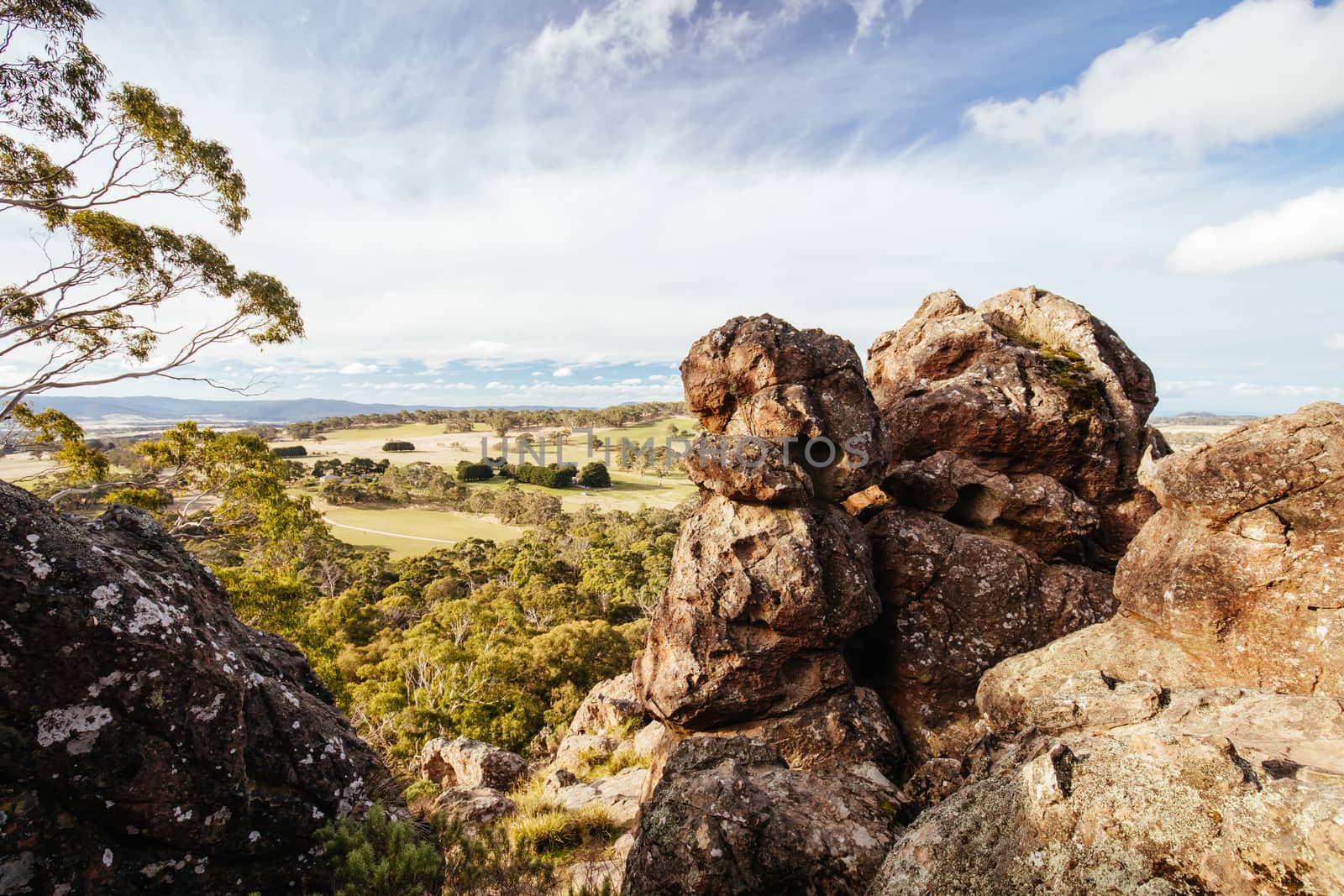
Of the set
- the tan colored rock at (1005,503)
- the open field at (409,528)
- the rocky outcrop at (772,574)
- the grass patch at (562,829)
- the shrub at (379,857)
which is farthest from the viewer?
the open field at (409,528)

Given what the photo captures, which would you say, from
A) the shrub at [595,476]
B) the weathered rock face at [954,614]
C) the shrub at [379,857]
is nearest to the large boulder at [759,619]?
the weathered rock face at [954,614]

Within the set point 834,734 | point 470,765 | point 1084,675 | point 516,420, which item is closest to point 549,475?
point 516,420

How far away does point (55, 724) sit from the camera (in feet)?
15.3

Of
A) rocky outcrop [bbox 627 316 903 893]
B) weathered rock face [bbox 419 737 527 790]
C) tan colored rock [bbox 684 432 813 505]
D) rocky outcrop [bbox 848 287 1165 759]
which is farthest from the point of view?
weathered rock face [bbox 419 737 527 790]

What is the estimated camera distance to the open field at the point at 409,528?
233 ft

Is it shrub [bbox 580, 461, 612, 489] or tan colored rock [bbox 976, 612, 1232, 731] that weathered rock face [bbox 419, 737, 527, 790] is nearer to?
tan colored rock [bbox 976, 612, 1232, 731]

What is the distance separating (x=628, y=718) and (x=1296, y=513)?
15386 millimetres

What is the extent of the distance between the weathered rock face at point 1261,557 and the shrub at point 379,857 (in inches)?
432

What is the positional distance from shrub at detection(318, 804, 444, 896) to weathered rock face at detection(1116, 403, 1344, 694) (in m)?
11.0

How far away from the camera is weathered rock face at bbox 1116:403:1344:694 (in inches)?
305

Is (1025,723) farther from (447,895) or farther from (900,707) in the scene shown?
(447,895)

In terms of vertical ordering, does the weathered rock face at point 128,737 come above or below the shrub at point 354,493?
above

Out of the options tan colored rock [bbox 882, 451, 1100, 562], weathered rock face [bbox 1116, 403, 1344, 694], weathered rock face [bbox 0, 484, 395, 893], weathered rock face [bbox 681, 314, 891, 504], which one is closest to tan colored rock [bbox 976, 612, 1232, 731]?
weathered rock face [bbox 1116, 403, 1344, 694]

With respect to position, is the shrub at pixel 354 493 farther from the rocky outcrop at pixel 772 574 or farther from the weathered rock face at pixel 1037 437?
the weathered rock face at pixel 1037 437
